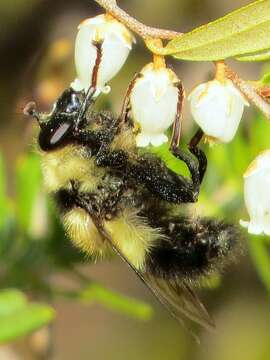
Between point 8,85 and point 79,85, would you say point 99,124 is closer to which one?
point 79,85

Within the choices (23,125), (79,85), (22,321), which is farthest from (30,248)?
(79,85)

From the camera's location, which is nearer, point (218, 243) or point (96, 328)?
point (218, 243)

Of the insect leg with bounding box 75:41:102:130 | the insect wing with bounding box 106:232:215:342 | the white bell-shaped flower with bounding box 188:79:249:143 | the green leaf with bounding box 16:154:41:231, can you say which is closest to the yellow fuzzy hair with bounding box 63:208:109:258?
the insect wing with bounding box 106:232:215:342

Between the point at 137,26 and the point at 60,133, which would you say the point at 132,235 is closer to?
the point at 60,133

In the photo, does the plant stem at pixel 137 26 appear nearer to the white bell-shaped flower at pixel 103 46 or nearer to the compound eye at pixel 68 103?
the white bell-shaped flower at pixel 103 46

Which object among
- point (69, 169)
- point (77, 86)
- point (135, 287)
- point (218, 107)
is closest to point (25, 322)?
point (69, 169)

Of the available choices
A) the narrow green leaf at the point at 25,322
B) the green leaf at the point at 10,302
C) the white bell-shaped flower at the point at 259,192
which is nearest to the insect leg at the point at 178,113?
the white bell-shaped flower at the point at 259,192
